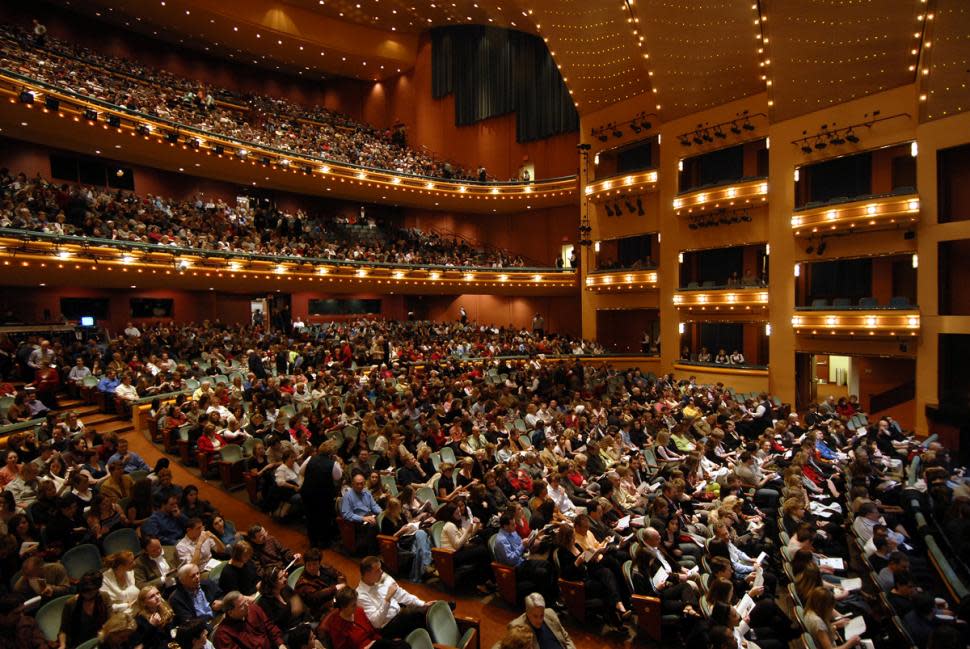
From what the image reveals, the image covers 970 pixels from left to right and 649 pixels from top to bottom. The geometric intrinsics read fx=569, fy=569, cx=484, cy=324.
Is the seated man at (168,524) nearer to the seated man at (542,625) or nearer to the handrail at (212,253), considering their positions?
the seated man at (542,625)

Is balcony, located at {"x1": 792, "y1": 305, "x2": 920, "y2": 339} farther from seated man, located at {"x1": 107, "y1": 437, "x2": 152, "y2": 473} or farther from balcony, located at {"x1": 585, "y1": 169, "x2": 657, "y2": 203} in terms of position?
seated man, located at {"x1": 107, "y1": 437, "x2": 152, "y2": 473}

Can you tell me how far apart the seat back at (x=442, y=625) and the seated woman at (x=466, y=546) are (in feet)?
4.24

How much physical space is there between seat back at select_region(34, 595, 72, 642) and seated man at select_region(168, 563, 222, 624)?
0.62 metres

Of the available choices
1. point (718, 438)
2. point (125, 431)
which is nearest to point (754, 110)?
point (718, 438)

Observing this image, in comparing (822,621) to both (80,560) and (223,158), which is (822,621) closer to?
(80,560)

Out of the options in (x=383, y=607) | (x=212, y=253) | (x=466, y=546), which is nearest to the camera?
(x=383, y=607)

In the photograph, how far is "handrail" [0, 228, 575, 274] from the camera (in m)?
11.3

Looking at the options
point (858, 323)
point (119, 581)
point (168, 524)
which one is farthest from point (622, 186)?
point (119, 581)

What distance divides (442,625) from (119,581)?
228 centimetres

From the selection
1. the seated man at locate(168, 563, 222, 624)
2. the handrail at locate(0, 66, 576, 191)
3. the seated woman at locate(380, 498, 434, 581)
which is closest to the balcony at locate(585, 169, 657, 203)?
the handrail at locate(0, 66, 576, 191)

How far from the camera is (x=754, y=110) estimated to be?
14820 millimetres

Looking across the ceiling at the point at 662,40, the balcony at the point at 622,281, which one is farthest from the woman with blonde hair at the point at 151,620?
the balcony at the point at 622,281

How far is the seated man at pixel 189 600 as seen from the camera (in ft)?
12.6

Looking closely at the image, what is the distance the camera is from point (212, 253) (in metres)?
14.9
